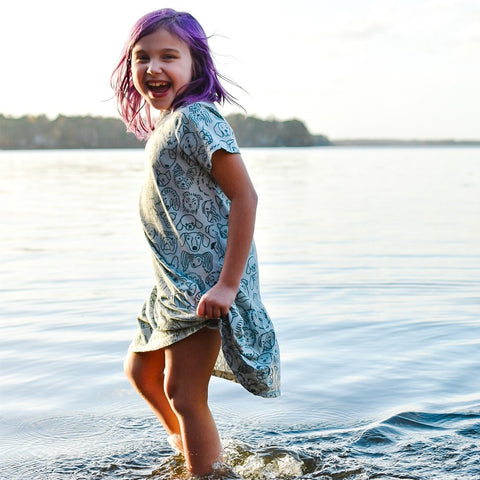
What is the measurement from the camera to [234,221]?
3.03 metres

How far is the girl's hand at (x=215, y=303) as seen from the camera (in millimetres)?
2973

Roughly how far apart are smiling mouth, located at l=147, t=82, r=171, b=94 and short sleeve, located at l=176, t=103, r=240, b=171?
0.19 metres

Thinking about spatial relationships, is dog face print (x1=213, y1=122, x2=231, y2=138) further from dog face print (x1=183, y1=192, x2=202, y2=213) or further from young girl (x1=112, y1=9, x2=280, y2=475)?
dog face print (x1=183, y1=192, x2=202, y2=213)

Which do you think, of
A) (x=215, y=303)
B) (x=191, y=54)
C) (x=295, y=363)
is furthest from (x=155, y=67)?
(x=295, y=363)

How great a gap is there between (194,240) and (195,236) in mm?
15

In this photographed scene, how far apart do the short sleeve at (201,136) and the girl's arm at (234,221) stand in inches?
1.4

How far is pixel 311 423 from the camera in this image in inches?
169

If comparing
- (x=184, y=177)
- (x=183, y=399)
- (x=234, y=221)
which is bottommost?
(x=183, y=399)

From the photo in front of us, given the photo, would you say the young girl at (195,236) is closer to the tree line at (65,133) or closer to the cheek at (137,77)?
the cheek at (137,77)

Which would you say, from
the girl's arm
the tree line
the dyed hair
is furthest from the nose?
the tree line

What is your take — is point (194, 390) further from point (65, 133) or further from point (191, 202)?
point (65, 133)

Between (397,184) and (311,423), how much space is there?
69.7ft

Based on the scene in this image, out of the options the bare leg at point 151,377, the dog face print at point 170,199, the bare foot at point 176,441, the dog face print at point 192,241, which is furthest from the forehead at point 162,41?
the bare foot at point 176,441

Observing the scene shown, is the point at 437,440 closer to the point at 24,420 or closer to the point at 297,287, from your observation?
the point at 24,420
